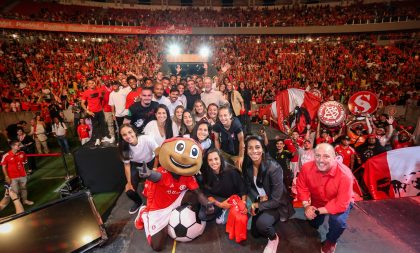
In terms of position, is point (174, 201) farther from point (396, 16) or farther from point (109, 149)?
point (396, 16)

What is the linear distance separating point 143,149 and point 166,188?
0.88 metres

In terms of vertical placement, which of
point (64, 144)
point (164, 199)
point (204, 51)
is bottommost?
point (164, 199)

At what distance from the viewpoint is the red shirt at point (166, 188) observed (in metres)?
3.46

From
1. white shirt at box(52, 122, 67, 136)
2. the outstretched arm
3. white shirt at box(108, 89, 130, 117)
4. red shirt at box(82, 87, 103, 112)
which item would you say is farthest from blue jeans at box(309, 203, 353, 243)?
white shirt at box(52, 122, 67, 136)

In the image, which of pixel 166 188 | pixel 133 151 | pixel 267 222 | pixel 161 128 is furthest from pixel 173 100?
pixel 267 222

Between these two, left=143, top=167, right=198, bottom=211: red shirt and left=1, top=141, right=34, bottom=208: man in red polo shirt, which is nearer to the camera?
left=143, top=167, right=198, bottom=211: red shirt

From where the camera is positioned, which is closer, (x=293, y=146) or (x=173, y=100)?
(x=293, y=146)

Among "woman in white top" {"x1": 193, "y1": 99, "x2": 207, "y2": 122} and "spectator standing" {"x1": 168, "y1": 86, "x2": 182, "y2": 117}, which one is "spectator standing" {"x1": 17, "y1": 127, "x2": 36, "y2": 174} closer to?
"spectator standing" {"x1": 168, "y1": 86, "x2": 182, "y2": 117}

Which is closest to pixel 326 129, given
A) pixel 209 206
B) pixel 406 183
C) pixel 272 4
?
pixel 406 183

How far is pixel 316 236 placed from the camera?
3748 mm

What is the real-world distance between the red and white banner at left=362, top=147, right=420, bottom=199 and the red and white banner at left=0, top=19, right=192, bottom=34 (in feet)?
73.4

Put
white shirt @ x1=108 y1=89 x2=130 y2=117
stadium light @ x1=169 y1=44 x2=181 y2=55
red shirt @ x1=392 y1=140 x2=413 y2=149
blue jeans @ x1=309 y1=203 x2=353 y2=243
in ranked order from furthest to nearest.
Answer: stadium light @ x1=169 y1=44 x2=181 y2=55
white shirt @ x1=108 y1=89 x2=130 y2=117
red shirt @ x1=392 y1=140 x2=413 y2=149
blue jeans @ x1=309 y1=203 x2=353 y2=243

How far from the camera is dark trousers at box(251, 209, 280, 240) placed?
11.0ft

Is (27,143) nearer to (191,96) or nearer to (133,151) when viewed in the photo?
(133,151)
